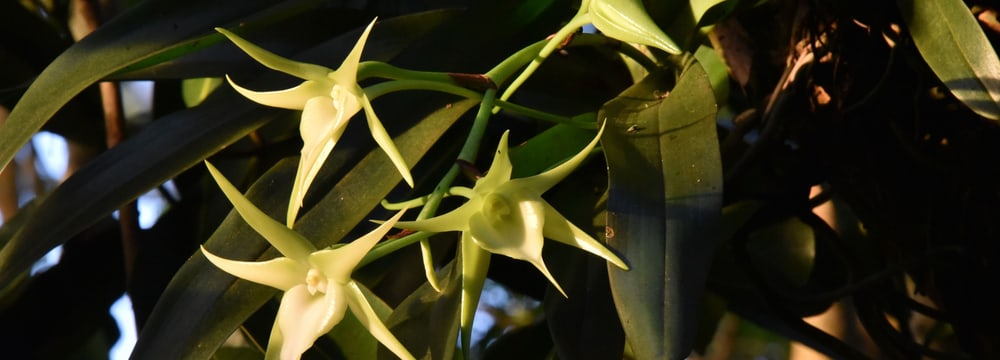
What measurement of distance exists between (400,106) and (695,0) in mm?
170

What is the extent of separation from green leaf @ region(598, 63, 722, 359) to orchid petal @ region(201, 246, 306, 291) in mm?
121

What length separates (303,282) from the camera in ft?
1.18

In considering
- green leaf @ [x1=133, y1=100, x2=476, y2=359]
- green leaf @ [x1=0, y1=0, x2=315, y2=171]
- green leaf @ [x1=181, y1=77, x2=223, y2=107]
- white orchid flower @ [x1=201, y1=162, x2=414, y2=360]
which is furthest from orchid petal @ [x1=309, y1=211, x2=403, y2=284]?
green leaf @ [x1=181, y1=77, x2=223, y2=107]

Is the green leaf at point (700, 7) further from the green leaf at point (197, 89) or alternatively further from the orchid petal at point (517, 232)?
the green leaf at point (197, 89)

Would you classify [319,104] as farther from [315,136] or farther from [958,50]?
[958,50]

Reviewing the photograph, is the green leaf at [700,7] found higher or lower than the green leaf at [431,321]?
higher

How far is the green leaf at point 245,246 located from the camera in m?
0.44

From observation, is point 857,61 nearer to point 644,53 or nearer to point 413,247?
point 644,53

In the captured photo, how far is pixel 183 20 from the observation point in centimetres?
55

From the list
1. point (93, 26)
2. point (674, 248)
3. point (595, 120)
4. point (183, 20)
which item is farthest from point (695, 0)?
point (93, 26)

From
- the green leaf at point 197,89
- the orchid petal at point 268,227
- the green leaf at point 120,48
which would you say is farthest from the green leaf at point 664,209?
the green leaf at point 197,89

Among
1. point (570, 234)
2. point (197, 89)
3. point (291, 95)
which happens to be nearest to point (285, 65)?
point (291, 95)

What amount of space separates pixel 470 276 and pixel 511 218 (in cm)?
3

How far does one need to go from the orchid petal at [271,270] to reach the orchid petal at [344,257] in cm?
1
